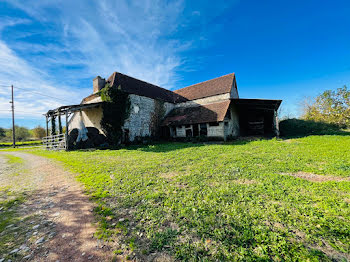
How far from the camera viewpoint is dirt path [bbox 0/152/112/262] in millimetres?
2129

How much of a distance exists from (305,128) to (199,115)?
1414 centimetres

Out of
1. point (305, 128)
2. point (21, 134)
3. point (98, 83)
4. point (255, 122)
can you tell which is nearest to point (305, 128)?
point (305, 128)

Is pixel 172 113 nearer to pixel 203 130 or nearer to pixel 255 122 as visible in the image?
pixel 203 130

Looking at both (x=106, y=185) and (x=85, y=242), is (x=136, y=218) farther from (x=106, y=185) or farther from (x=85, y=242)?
(x=106, y=185)

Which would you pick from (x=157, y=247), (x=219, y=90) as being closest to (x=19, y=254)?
(x=157, y=247)

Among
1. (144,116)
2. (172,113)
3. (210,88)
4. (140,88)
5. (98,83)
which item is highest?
(210,88)

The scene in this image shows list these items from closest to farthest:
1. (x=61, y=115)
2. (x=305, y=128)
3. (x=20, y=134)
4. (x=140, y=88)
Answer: (x=61, y=115) < (x=305, y=128) < (x=140, y=88) < (x=20, y=134)

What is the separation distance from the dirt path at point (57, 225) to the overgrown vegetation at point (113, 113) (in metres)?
9.59

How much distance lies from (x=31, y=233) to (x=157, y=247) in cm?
256

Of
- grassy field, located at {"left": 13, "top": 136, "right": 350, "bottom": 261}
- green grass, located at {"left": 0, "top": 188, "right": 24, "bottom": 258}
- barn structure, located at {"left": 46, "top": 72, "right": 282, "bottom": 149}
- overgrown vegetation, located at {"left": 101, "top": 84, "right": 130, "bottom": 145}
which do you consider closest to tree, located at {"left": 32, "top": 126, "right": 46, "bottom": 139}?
barn structure, located at {"left": 46, "top": 72, "right": 282, "bottom": 149}

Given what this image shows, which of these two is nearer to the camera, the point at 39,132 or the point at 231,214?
the point at 231,214

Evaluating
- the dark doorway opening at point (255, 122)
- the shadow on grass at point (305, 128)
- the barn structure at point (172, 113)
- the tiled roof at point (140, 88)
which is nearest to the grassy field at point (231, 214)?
the barn structure at point (172, 113)

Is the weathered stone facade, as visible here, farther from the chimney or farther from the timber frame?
the timber frame

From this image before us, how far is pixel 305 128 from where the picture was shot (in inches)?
688
